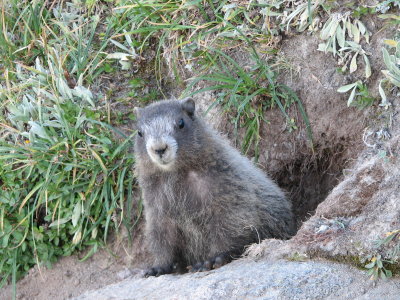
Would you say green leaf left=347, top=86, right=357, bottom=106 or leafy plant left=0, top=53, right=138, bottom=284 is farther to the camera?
leafy plant left=0, top=53, right=138, bottom=284

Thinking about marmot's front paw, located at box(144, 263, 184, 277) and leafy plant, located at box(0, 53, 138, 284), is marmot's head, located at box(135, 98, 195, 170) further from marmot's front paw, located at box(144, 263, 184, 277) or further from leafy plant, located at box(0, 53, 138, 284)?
marmot's front paw, located at box(144, 263, 184, 277)

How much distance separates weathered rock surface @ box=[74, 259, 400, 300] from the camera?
149 inches

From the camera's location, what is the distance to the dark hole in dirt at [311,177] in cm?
643

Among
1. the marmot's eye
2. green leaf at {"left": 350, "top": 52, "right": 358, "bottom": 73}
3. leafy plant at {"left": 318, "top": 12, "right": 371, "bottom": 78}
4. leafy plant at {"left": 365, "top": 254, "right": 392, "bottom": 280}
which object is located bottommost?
leafy plant at {"left": 365, "top": 254, "right": 392, "bottom": 280}

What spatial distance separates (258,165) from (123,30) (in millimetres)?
1989

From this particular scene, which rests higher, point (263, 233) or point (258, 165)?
point (258, 165)

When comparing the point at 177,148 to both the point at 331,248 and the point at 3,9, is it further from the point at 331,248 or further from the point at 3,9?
the point at 3,9

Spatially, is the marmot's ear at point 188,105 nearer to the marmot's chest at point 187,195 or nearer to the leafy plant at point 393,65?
the marmot's chest at point 187,195

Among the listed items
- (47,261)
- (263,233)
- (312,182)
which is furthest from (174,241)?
(312,182)

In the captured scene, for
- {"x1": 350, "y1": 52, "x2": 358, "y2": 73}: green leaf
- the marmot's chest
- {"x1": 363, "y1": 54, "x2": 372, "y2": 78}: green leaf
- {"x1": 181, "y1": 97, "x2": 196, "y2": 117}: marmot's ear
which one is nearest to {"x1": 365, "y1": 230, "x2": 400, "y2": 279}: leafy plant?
the marmot's chest

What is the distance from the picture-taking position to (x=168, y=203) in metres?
5.51

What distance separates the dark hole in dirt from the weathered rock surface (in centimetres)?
208

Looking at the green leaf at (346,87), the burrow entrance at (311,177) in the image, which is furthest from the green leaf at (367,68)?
the burrow entrance at (311,177)

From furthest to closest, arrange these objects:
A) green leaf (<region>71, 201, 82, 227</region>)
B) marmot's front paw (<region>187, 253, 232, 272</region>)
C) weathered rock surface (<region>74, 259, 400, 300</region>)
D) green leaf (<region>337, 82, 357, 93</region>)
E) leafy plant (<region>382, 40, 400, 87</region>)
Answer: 1. green leaf (<region>71, 201, 82, 227</region>)
2. green leaf (<region>337, 82, 357, 93</region>)
3. marmot's front paw (<region>187, 253, 232, 272</region>)
4. leafy plant (<region>382, 40, 400, 87</region>)
5. weathered rock surface (<region>74, 259, 400, 300</region>)
